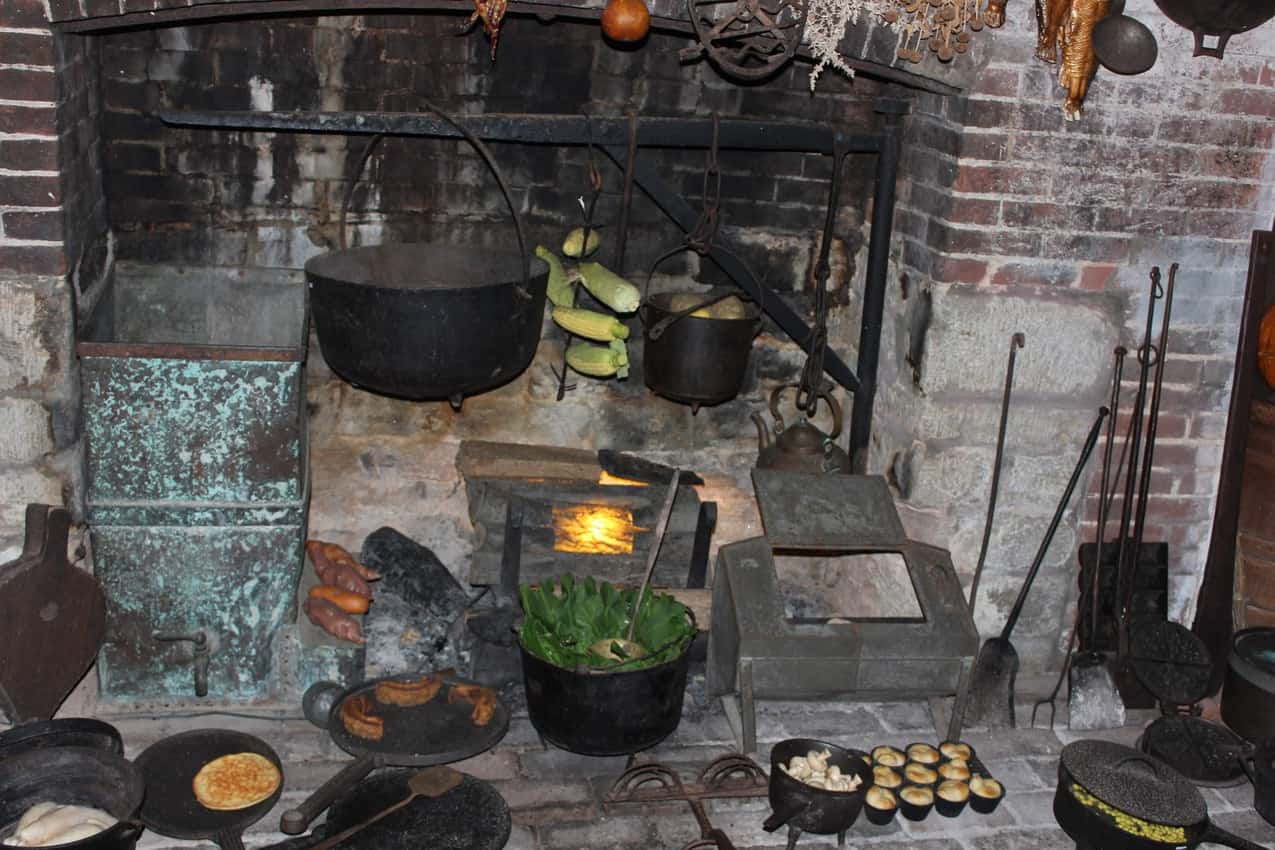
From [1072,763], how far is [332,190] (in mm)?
3209

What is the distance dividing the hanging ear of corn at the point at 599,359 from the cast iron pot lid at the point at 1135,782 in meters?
Answer: 1.99

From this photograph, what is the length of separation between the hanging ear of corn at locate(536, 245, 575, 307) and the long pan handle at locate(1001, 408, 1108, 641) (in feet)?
6.31

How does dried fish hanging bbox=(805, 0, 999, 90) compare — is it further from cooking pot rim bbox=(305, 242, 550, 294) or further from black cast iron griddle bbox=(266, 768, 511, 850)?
black cast iron griddle bbox=(266, 768, 511, 850)

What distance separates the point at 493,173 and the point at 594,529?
1.35 meters

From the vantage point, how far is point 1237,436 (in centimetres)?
452

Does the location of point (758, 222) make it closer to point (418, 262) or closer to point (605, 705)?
point (418, 262)

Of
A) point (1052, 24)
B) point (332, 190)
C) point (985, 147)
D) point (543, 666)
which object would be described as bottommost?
point (543, 666)

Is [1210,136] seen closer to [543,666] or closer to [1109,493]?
[1109,493]

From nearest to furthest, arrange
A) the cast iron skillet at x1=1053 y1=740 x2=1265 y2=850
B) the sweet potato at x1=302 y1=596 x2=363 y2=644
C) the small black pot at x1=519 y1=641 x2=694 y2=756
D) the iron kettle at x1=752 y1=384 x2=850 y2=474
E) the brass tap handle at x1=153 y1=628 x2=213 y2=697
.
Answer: the cast iron skillet at x1=1053 y1=740 x2=1265 y2=850
the small black pot at x1=519 y1=641 x2=694 y2=756
the brass tap handle at x1=153 y1=628 x2=213 y2=697
the sweet potato at x1=302 y1=596 x2=363 y2=644
the iron kettle at x1=752 y1=384 x2=850 y2=474

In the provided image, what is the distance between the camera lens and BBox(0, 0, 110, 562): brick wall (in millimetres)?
3604

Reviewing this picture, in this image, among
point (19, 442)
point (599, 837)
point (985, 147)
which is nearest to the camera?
point (599, 837)

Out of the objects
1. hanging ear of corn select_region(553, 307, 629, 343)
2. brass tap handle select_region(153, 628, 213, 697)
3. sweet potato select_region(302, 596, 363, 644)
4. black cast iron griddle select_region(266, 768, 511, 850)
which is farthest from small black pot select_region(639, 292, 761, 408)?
brass tap handle select_region(153, 628, 213, 697)

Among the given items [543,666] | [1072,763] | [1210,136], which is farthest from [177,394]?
[1210,136]

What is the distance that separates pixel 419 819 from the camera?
354cm
